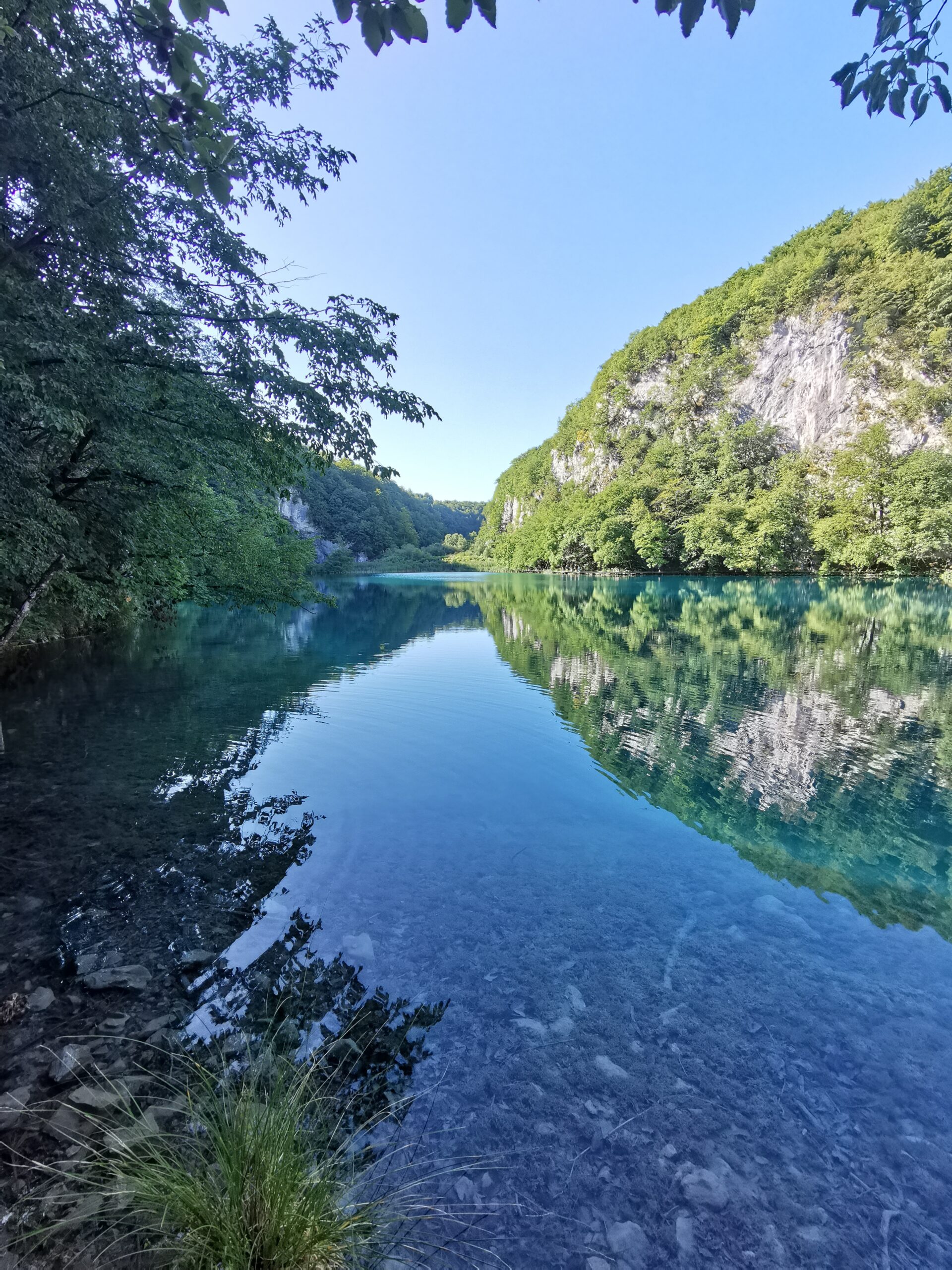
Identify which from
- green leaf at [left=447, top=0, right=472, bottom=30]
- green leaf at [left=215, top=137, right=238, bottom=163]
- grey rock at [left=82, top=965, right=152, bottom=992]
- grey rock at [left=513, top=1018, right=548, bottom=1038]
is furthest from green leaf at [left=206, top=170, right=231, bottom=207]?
grey rock at [left=513, top=1018, right=548, bottom=1038]

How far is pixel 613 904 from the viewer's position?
5547 mm

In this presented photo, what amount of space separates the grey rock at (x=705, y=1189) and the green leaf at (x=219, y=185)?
572cm

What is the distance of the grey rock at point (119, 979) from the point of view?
3959 mm

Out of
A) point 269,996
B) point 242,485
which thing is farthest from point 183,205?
point 269,996

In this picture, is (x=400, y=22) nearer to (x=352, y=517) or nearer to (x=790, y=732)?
(x=790, y=732)

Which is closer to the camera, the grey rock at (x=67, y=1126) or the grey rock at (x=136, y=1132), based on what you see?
the grey rock at (x=136, y=1132)

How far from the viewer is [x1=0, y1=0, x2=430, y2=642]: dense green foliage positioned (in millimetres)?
5363

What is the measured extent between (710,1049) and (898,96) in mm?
5771

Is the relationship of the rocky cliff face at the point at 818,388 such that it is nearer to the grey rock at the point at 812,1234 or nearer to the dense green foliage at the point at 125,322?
the dense green foliage at the point at 125,322

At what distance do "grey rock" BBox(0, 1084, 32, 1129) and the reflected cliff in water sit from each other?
6752mm

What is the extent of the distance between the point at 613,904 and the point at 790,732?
7624mm

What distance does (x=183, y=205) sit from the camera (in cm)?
750

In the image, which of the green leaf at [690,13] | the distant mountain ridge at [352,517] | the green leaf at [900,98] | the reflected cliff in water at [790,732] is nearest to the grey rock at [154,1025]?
the green leaf at [690,13]

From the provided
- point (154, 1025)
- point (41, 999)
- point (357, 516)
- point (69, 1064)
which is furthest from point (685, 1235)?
point (357, 516)
